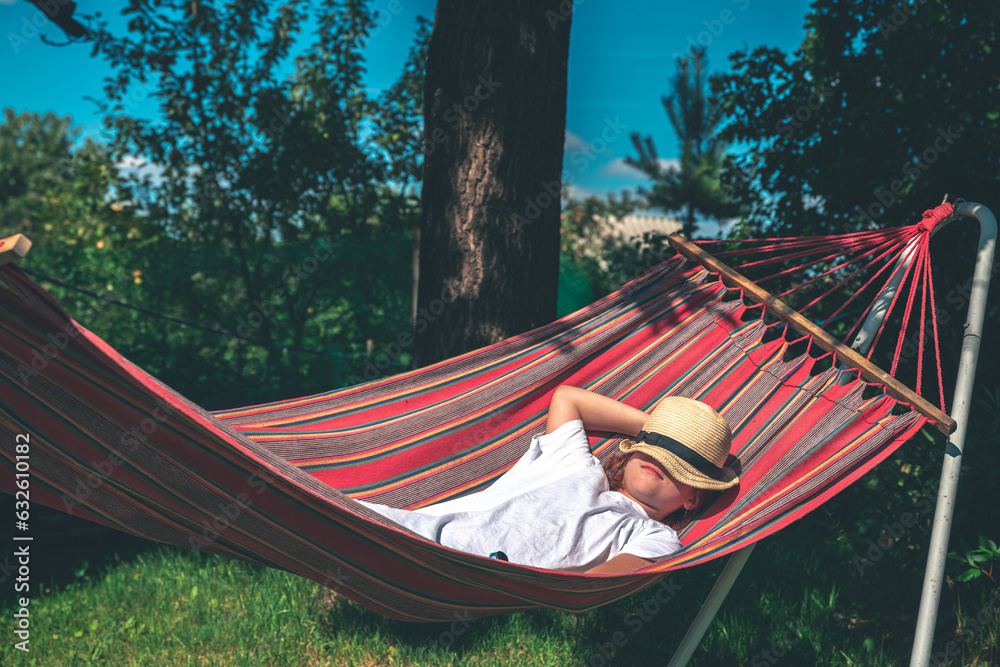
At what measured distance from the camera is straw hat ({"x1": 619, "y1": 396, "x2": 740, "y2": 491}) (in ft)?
5.93

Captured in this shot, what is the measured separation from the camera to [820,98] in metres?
3.07

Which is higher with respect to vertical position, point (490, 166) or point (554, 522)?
point (490, 166)

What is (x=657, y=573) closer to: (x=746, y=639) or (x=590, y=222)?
(x=746, y=639)

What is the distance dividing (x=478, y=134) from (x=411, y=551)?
145 centimetres

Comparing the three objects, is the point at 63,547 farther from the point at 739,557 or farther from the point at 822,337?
the point at 822,337

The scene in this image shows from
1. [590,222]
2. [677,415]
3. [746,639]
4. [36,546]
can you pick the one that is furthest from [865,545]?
[590,222]

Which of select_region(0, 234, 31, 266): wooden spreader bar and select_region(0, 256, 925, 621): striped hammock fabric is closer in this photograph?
select_region(0, 234, 31, 266): wooden spreader bar

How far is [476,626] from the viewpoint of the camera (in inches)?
89.4

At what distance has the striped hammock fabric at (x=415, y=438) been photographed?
1303mm
